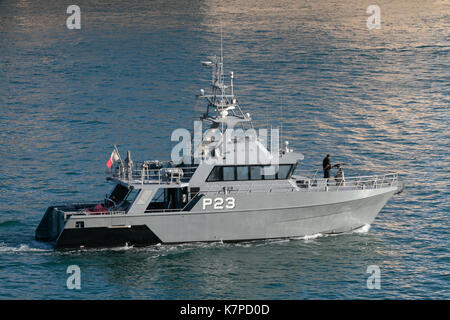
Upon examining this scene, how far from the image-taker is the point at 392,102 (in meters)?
69.0

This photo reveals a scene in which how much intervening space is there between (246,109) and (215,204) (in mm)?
28460

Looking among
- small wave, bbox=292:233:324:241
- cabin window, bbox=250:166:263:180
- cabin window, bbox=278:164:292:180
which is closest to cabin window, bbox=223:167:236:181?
cabin window, bbox=250:166:263:180

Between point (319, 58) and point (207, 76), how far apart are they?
1287 cm

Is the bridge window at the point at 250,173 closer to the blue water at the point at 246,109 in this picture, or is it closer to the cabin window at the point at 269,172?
the cabin window at the point at 269,172

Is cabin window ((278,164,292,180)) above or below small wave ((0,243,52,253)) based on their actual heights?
above

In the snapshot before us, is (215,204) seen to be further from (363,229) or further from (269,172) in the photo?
(363,229)

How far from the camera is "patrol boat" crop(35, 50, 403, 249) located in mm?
37188

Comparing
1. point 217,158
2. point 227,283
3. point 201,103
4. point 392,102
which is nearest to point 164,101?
point 201,103

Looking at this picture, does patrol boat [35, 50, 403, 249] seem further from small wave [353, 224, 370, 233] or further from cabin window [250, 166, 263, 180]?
small wave [353, 224, 370, 233]

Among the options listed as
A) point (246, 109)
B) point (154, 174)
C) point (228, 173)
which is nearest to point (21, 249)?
point (154, 174)

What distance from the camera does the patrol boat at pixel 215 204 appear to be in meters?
37.2

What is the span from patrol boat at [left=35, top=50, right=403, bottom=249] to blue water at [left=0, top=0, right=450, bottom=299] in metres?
0.75

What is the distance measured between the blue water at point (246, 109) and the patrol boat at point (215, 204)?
75 centimetres

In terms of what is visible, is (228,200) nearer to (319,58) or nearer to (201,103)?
(201,103)
